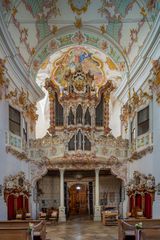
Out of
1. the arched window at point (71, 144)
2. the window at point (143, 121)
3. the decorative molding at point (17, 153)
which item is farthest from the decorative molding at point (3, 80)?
the window at point (143, 121)

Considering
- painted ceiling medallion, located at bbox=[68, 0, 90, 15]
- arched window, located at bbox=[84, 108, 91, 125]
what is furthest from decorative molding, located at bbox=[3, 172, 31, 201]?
painted ceiling medallion, located at bbox=[68, 0, 90, 15]

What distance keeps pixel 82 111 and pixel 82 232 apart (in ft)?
30.0

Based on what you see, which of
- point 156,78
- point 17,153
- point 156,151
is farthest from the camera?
point 17,153

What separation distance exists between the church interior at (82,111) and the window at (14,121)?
0.19 feet

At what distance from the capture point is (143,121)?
2208 centimetres

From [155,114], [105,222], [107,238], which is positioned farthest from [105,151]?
[107,238]

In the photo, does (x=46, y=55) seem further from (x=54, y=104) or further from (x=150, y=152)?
(x=150, y=152)

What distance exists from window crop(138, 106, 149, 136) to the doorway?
11.8 meters

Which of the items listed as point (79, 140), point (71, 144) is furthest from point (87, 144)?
point (71, 144)

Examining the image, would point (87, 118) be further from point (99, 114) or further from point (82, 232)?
point (82, 232)

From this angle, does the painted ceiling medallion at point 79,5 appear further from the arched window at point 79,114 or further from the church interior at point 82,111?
the arched window at point 79,114

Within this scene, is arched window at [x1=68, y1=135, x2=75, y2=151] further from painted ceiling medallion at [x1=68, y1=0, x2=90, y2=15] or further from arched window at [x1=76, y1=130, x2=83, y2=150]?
painted ceiling medallion at [x1=68, y1=0, x2=90, y2=15]

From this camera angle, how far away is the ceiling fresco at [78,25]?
20750 mm

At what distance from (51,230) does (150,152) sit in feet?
21.4
